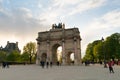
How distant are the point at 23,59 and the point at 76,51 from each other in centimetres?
3344

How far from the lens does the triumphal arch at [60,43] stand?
7375cm

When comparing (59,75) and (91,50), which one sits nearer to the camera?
(59,75)

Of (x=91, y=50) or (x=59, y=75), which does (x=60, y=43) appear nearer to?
(x=91, y=50)

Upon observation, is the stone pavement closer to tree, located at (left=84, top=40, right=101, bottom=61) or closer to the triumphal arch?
the triumphal arch

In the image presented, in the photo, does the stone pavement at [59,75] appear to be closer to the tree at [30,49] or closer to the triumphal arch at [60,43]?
the triumphal arch at [60,43]

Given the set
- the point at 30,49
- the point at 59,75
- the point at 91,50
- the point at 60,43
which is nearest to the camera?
the point at 59,75

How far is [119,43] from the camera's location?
79312mm

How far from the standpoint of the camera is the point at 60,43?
7644 centimetres

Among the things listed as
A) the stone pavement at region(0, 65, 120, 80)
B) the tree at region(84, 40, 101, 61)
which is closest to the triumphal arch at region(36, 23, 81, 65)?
the tree at region(84, 40, 101, 61)

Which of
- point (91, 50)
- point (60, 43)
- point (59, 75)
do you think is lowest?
point (59, 75)

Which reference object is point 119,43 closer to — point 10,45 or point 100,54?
point 100,54

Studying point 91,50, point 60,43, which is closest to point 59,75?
point 60,43

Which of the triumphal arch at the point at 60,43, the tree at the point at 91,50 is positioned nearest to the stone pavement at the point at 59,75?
the triumphal arch at the point at 60,43

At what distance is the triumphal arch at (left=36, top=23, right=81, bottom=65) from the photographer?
7375 centimetres
